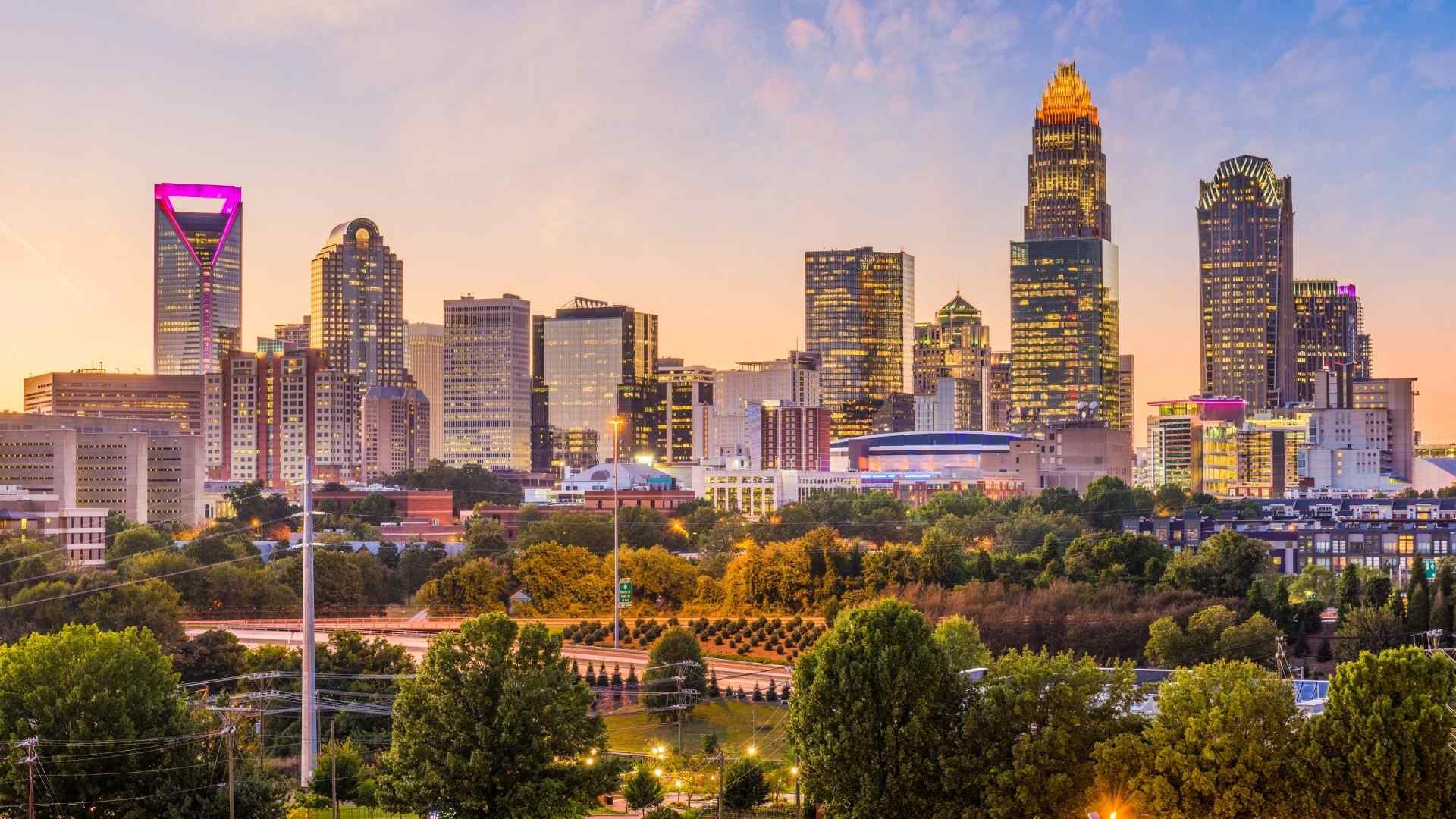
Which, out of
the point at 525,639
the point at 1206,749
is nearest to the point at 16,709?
the point at 525,639

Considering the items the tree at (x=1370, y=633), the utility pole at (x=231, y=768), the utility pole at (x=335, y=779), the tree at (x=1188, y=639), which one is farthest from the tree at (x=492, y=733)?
the tree at (x=1370, y=633)

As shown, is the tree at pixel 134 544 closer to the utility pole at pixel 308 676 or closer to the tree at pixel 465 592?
the tree at pixel 465 592

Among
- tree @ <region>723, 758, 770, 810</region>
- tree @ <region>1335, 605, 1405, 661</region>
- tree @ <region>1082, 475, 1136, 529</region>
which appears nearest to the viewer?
tree @ <region>723, 758, 770, 810</region>

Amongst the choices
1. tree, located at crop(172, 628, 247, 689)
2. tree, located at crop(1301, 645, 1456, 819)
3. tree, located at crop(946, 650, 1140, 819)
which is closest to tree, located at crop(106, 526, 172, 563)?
tree, located at crop(172, 628, 247, 689)

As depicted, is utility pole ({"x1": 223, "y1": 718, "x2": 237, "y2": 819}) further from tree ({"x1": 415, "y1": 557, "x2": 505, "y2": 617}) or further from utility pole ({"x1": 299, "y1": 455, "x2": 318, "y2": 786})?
tree ({"x1": 415, "y1": 557, "x2": 505, "y2": 617})

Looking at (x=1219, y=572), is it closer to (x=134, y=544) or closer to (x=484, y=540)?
(x=484, y=540)

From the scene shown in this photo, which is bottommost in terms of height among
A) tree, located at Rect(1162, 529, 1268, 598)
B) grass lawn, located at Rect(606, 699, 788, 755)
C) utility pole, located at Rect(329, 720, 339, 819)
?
grass lawn, located at Rect(606, 699, 788, 755)

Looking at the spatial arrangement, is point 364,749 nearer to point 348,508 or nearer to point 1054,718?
point 1054,718
